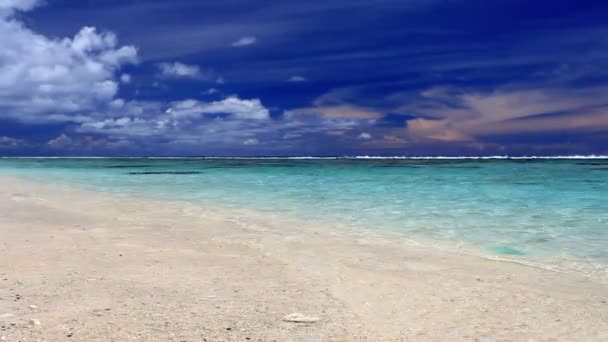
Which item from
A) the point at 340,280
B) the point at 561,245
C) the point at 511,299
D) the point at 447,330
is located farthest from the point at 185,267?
the point at 561,245

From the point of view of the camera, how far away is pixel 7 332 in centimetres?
343

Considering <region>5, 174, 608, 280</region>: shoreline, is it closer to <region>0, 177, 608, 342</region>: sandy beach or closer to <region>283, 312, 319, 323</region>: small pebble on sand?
<region>0, 177, 608, 342</region>: sandy beach

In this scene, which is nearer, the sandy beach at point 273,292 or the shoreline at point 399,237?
the sandy beach at point 273,292

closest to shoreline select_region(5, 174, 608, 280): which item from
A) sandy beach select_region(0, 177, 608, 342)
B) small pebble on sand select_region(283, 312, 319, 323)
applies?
sandy beach select_region(0, 177, 608, 342)

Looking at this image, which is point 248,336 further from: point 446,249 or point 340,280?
point 446,249

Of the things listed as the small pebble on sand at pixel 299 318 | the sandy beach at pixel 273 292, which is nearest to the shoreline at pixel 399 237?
the sandy beach at pixel 273 292

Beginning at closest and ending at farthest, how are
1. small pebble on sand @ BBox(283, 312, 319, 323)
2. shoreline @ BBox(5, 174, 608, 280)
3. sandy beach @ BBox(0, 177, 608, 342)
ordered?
sandy beach @ BBox(0, 177, 608, 342) < small pebble on sand @ BBox(283, 312, 319, 323) < shoreline @ BBox(5, 174, 608, 280)

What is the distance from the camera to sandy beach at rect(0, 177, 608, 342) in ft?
12.0

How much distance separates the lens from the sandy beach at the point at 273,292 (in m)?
3.67

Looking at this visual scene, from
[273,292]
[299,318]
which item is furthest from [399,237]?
[299,318]

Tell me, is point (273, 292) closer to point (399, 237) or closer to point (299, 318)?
point (299, 318)

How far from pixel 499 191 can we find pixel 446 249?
449 inches

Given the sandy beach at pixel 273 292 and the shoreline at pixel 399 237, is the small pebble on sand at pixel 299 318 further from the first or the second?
the shoreline at pixel 399 237

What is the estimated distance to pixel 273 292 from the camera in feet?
15.4
